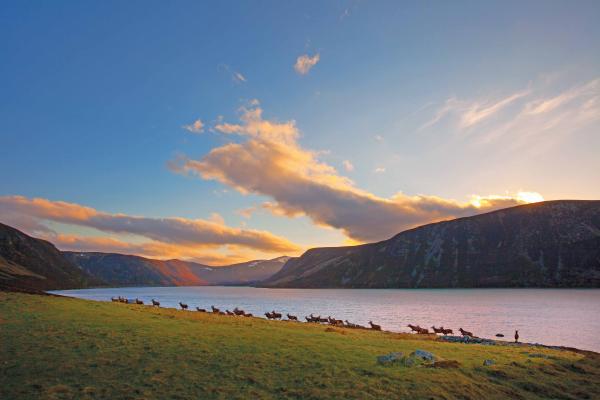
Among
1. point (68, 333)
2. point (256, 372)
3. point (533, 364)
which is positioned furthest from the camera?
point (68, 333)

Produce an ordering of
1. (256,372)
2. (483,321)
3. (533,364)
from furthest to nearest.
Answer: (483,321) < (533,364) < (256,372)

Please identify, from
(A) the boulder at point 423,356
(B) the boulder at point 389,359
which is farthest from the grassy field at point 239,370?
(A) the boulder at point 423,356

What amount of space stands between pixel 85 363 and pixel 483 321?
247 feet

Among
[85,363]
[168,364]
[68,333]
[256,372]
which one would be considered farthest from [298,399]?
[68,333]

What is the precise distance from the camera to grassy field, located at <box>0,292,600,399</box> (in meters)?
16.0

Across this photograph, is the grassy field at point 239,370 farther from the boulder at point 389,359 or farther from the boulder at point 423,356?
the boulder at point 423,356

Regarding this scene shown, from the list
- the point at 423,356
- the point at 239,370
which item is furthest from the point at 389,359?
the point at 239,370

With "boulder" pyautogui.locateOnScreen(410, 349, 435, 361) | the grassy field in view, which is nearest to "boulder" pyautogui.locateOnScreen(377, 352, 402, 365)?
the grassy field

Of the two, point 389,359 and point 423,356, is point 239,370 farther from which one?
point 423,356

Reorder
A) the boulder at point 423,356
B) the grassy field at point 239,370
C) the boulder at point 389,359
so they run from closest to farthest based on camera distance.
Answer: the grassy field at point 239,370 < the boulder at point 389,359 < the boulder at point 423,356

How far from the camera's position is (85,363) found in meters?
19.2

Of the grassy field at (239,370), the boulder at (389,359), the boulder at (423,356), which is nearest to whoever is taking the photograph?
the grassy field at (239,370)

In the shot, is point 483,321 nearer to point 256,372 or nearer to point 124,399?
point 256,372

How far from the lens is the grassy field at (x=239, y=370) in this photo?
1602 cm
